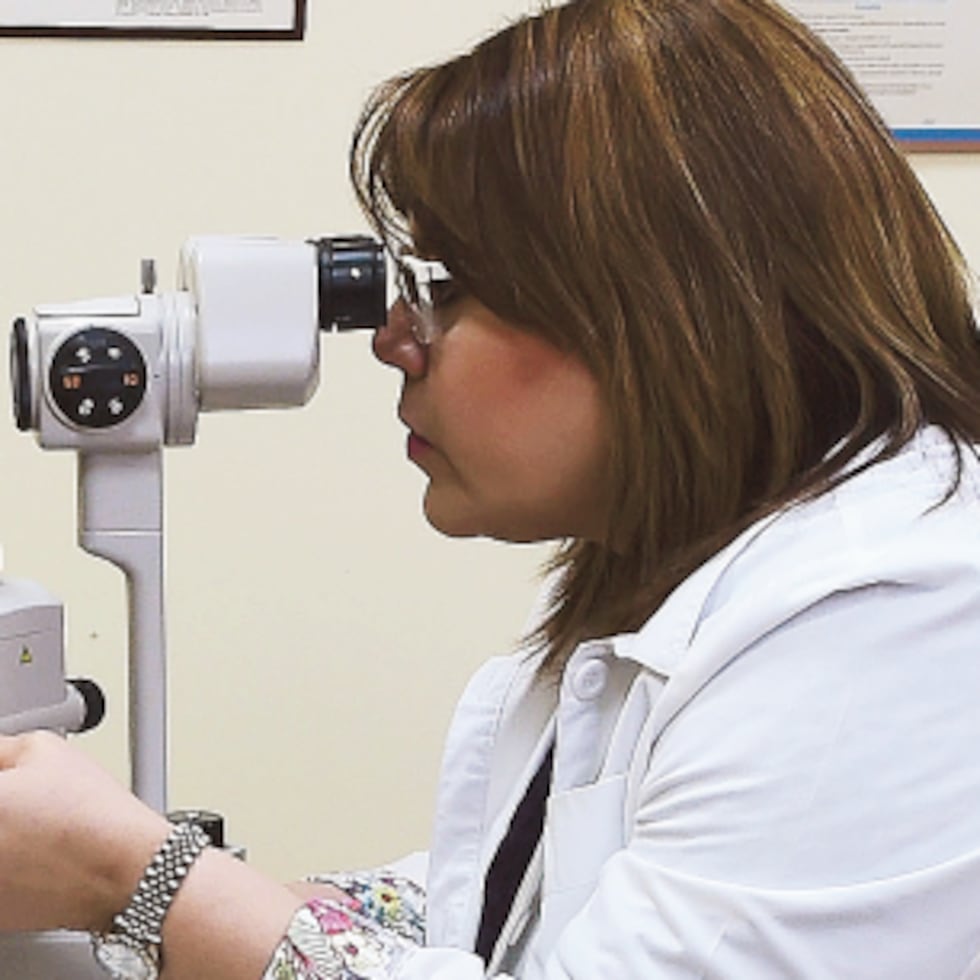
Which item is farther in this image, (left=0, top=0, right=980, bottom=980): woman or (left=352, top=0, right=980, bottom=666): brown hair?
(left=352, top=0, right=980, bottom=666): brown hair

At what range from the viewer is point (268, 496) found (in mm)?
1961

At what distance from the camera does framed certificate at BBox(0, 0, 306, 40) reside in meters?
1.84

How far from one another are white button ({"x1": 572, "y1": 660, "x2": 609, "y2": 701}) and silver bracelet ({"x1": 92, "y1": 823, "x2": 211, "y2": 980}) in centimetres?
26

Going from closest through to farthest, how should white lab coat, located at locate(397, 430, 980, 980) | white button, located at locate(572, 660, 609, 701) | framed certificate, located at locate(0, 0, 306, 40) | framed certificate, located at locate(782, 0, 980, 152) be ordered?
white lab coat, located at locate(397, 430, 980, 980) → white button, located at locate(572, 660, 609, 701) → framed certificate, located at locate(0, 0, 306, 40) → framed certificate, located at locate(782, 0, 980, 152)

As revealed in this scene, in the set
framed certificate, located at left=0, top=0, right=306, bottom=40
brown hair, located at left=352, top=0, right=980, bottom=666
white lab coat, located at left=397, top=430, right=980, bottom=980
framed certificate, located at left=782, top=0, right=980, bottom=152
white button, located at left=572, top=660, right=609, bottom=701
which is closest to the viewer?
white lab coat, located at left=397, top=430, right=980, bottom=980

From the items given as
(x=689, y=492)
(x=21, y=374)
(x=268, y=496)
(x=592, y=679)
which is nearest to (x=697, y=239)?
(x=689, y=492)

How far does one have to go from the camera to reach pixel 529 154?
98cm

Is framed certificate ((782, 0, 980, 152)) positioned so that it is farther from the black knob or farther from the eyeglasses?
the black knob

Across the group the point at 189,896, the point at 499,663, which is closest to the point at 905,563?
the point at 189,896

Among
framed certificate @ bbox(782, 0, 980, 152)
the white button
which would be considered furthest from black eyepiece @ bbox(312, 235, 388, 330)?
framed certificate @ bbox(782, 0, 980, 152)

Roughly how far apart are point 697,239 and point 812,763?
0.99 ft

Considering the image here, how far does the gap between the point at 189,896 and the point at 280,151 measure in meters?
1.17

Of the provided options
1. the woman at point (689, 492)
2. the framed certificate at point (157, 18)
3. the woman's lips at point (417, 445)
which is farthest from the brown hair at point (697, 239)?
the framed certificate at point (157, 18)

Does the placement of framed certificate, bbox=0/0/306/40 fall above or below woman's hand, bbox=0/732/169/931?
above
